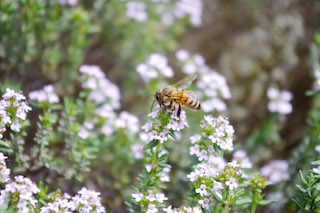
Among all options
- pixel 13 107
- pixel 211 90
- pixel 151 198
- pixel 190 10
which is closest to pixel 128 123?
pixel 211 90

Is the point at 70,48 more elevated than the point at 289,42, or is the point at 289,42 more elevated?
the point at 289,42

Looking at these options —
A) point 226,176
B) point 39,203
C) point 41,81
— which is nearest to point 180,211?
point 226,176

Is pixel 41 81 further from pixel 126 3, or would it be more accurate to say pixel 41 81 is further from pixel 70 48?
pixel 126 3

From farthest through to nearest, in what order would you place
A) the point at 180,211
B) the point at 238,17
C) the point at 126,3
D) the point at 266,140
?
the point at 238,17
the point at 126,3
the point at 266,140
the point at 180,211

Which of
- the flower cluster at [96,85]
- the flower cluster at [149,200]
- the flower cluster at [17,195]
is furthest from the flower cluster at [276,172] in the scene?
the flower cluster at [17,195]

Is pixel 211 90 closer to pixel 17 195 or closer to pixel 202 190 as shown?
pixel 202 190

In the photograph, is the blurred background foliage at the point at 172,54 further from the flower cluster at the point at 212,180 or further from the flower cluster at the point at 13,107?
the flower cluster at the point at 212,180
